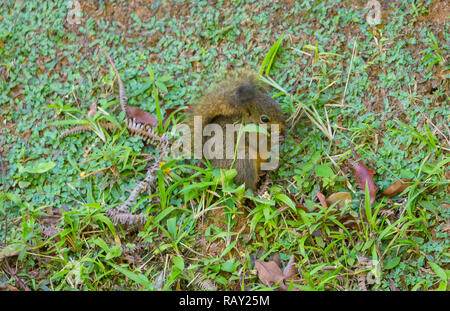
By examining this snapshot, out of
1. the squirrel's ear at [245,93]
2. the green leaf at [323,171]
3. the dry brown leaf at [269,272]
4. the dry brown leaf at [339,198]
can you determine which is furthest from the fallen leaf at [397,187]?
the squirrel's ear at [245,93]

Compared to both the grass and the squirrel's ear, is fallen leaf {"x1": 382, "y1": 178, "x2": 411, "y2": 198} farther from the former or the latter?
the squirrel's ear

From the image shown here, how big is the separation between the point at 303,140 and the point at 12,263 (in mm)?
2512

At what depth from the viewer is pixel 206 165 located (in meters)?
3.92

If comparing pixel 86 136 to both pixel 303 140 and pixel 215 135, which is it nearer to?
pixel 215 135

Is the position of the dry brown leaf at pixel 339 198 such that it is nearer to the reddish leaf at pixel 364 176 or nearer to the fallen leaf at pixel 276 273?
the reddish leaf at pixel 364 176

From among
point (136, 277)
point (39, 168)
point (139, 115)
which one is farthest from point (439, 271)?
point (39, 168)

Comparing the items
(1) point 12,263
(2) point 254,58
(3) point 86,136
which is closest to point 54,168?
A: (3) point 86,136

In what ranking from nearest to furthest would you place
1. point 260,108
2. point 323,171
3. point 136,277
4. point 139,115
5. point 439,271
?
1. point 439,271
2. point 136,277
3. point 323,171
4. point 260,108
5. point 139,115

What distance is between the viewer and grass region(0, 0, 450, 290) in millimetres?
Answer: 3508

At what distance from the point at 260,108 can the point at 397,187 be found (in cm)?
121

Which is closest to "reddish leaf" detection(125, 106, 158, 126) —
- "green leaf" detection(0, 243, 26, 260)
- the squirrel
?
the squirrel

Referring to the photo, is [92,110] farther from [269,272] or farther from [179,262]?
[269,272]

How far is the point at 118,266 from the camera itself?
3.57 m
